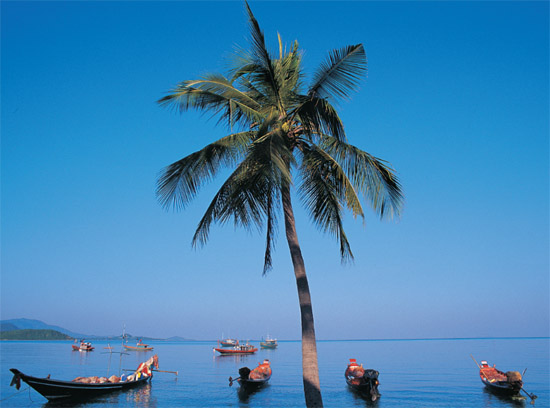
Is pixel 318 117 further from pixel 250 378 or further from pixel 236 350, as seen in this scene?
pixel 236 350

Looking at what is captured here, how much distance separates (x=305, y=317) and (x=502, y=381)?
30227 millimetres

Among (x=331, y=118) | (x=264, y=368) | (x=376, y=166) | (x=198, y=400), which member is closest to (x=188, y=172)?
(x=331, y=118)

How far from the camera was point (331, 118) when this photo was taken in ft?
29.3

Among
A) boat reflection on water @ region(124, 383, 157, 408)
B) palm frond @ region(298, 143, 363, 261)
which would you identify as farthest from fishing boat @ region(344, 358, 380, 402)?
palm frond @ region(298, 143, 363, 261)

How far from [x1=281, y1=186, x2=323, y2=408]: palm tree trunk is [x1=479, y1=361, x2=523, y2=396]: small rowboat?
92.5 ft

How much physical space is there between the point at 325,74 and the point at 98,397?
94.2 feet

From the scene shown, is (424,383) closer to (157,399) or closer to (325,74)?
(157,399)

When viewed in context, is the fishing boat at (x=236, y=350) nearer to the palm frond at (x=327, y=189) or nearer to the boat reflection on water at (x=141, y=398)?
the boat reflection on water at (x=141, y=398)

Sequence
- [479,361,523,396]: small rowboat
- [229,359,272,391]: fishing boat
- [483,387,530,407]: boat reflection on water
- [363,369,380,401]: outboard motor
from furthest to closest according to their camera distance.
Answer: [229,359,272,391]: fishing boat
[479,361,523,396]: small rowboat
[363,369,380,401]: outboard motor
[483,387,530,407]: boat reflection on water

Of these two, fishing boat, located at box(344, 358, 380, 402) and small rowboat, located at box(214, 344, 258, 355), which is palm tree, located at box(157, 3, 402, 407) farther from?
small rowboat, located at box(214, 344, 258, 355)

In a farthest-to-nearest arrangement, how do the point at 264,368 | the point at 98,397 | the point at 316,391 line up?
the point at 264,368, the point at 98,397, the point at 316,391

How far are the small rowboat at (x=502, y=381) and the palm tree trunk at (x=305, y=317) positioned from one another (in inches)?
1110

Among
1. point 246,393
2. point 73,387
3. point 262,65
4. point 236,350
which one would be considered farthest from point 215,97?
point 236,350

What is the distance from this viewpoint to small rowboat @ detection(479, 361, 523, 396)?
29.6 m
